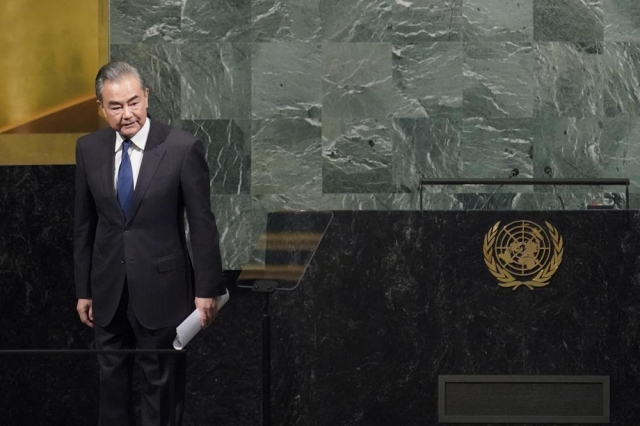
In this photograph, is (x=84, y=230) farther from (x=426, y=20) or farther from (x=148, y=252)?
(x=426, y=20)

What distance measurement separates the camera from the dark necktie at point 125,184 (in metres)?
5.76

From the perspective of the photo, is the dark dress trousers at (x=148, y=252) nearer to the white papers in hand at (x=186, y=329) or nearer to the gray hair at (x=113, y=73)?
the white papers in hand at (x=186, y=329)

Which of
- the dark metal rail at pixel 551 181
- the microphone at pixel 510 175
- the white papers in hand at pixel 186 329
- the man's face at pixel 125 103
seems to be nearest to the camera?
the white papers in hand at pixel 186 329

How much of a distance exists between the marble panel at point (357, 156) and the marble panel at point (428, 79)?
0.59ft

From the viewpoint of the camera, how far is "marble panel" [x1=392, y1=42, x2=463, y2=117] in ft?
27.6

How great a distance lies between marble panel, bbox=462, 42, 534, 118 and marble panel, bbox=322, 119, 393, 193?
22.2 inches

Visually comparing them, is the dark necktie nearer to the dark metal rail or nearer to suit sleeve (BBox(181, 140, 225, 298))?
suit sleeve (BBox(181, 140, 225, 298))

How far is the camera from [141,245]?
574 cm

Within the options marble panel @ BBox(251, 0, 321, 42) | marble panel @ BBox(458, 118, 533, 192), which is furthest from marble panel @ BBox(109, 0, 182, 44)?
marble panel @ BBox(458, 118, 533, 192)

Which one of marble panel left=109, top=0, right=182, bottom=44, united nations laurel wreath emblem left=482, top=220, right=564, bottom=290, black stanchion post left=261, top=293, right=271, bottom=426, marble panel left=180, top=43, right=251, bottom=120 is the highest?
marble panel left=109, top=0, right=182, bottom=44

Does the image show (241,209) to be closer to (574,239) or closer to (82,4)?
(82,4)

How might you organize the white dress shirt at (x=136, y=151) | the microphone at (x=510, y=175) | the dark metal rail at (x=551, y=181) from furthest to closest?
the microphone at (x=510, y=175) < the dark metal rail at (x=551, y=181) < the white dress shirt at (x=136, y=151)

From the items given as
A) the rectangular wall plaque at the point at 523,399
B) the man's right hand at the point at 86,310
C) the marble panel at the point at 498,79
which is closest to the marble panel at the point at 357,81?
the marble panel at the point at 498,79

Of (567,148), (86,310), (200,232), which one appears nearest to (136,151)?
(200,232)
